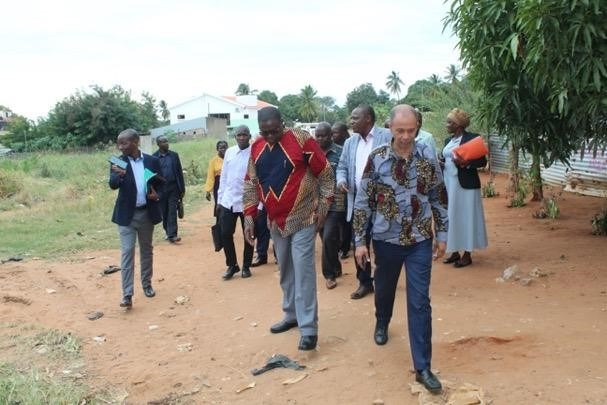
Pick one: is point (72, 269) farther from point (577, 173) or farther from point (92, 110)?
point (92, 110)

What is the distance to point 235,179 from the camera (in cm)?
714

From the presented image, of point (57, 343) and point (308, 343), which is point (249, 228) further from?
point (57, 343)

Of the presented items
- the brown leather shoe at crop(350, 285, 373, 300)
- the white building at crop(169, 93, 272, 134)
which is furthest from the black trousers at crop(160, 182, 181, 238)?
the white building at crop(169, 93, 272, 134)

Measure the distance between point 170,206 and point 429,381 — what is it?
7.32 m

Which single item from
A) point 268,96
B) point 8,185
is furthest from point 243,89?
point 8,185

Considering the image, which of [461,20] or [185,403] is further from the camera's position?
[461,20]

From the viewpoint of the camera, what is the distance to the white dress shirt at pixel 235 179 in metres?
7.12

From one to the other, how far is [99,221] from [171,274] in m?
5.93

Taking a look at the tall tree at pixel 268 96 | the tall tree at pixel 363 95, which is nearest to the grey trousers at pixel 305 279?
the tall tree at pixel 363 95

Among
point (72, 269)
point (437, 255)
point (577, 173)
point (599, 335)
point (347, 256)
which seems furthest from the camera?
point (577, 173)

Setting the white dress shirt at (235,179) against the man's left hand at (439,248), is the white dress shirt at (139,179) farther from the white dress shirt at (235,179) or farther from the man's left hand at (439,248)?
the man's left hand at (439,248)

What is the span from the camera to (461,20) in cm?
606

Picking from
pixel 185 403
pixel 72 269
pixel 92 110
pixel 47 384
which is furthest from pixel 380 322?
pixel 92 110

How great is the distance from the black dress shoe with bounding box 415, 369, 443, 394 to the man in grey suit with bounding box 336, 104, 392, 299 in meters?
1.60
